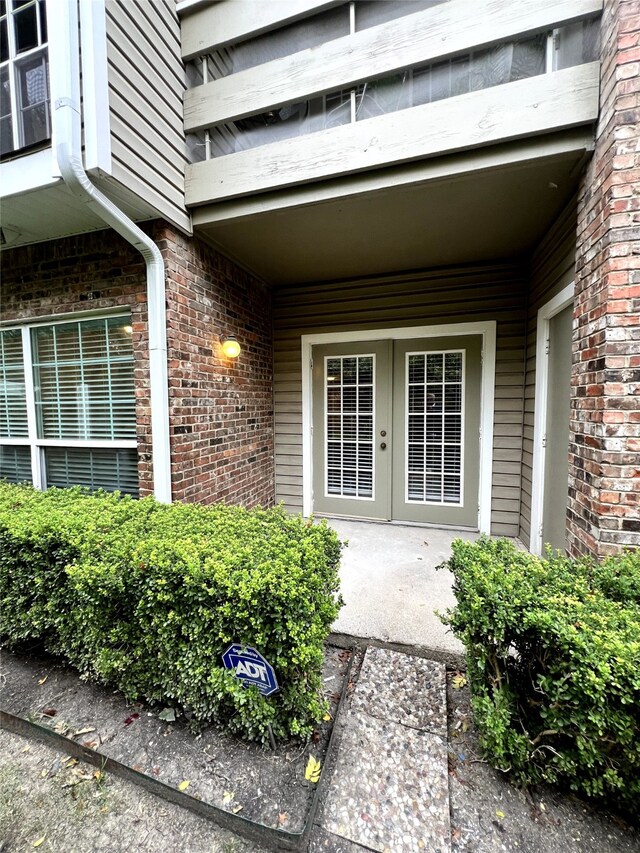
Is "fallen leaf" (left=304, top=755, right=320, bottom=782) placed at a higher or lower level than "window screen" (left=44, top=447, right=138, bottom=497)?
lower

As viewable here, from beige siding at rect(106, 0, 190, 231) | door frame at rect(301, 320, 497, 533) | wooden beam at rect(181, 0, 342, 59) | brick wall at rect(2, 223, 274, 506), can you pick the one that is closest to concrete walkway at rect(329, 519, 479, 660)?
door frame at rect(301, 320, 497, 533)

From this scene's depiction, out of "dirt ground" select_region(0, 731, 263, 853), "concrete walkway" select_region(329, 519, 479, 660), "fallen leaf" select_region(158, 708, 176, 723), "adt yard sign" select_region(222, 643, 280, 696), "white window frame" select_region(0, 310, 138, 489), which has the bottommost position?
"dirt ground" select_region(0, 731, 263, 853)

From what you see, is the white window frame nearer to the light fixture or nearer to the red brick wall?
the red brick wall

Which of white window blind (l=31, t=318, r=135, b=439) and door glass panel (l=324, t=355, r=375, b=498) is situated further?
door glass panel (l=324, t=355, r=375, b=498)

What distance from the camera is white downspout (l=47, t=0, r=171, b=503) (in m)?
1.88

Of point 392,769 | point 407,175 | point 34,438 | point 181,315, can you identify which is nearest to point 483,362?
point 407,175

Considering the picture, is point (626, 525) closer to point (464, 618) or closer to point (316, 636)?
point (464, 618)

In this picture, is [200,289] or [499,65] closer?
[499,65]

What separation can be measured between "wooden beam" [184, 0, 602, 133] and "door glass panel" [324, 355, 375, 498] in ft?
7.37

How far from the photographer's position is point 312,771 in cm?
Result: 129

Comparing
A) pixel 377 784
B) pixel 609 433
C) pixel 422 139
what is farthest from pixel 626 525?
pixel 422 139

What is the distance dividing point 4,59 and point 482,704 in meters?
4.51

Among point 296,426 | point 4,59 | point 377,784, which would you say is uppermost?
point 4,59

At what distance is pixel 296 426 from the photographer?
4.18m
